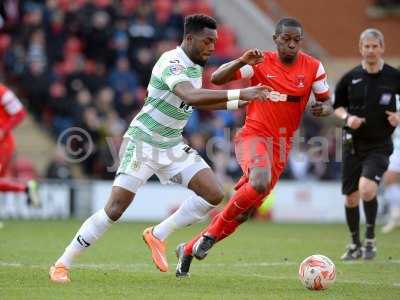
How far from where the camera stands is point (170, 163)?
9.53m

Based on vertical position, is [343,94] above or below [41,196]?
above

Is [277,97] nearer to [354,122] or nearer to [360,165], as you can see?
[354,122]

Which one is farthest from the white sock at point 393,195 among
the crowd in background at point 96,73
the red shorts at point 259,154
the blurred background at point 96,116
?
the red shorts at point 259,154

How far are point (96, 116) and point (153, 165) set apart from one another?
10.9 meters

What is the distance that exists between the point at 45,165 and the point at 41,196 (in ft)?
4.15

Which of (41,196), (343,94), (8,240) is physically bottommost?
(41,196)

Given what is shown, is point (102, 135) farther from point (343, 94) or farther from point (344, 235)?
point (343, 94)

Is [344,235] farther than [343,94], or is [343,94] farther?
[344,235]

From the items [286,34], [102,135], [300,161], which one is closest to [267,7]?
[300,161]

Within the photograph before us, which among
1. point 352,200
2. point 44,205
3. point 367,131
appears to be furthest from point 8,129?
point 367,131

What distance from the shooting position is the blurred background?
19797 millimetres

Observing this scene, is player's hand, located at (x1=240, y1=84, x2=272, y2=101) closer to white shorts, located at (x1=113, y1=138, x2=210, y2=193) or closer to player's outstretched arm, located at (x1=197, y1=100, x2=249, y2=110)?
player's outstretched arm, located at (x1=197, y1=100, x2=249, y2=110)

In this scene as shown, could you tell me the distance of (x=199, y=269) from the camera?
34.8 ft

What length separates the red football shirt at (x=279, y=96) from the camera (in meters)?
9.94
